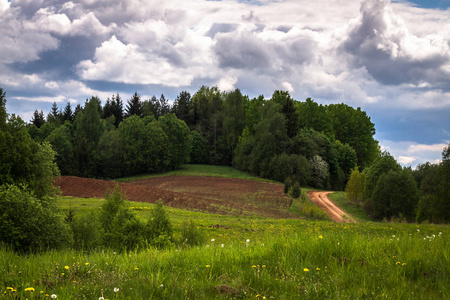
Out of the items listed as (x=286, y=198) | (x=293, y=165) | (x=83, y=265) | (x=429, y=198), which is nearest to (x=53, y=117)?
(x=293, y=165)

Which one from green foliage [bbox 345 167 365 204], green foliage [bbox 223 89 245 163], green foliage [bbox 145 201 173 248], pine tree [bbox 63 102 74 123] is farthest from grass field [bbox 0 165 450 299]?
pine tree [bbox 63 102 74 123]

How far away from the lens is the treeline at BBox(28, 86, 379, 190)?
75.8 m

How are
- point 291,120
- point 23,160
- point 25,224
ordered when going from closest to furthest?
point 25,224
point 23,160
point 291,120

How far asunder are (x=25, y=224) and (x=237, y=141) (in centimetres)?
8440

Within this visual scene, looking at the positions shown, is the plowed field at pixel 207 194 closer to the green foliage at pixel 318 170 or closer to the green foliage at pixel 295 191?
the green foliage at pixel 295 191

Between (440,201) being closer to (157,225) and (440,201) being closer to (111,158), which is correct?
(157,225)

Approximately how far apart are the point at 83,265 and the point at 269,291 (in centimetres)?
261

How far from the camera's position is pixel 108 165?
256 ft

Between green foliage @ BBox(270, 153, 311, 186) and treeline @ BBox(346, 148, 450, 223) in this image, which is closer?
treeline @ BBox(346, 148, 450, 223)

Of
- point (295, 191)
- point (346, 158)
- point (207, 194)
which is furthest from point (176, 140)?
point (346, 158)

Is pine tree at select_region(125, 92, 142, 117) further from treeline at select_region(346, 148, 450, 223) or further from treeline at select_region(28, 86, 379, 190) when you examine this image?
treeline at select_region(346, 148, 450, 223)

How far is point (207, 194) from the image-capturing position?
5247 cm

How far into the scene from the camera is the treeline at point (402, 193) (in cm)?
3779

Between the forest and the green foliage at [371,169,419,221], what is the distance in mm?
123
